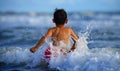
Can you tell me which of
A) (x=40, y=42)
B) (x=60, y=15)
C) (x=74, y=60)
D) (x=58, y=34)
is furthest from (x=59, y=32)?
(x=74, y=60)

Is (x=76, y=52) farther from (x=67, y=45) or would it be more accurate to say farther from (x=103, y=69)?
(x=103, y=69)

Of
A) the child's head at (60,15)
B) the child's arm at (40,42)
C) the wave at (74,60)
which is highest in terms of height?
the child's head at (60,15)

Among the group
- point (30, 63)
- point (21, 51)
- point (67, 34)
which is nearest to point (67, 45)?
point (67, 34)

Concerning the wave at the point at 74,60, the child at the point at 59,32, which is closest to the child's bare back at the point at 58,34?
the child at the point at 59,32

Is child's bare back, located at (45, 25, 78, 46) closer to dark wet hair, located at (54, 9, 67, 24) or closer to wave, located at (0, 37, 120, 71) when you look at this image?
dark wet hair, located at (54, 9, 67, 24)

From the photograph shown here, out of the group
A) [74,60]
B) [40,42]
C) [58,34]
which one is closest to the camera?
[74,60]

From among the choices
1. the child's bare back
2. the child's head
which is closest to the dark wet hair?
the child's head

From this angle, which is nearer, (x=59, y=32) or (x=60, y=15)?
(x=60, y=15)

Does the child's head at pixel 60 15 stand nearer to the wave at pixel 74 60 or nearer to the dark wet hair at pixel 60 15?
the dark wet hair at pixel 60 15

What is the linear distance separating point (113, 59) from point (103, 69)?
0.47 meters

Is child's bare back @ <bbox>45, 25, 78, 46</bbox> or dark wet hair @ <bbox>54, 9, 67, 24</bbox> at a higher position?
dark wet hair @ <bbox>54, 9, 67, 24</bbox>

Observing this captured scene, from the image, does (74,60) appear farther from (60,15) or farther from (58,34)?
(60,15)

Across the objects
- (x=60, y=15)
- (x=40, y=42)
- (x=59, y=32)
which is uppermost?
(x=60, y=15)

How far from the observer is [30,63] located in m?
8.45
